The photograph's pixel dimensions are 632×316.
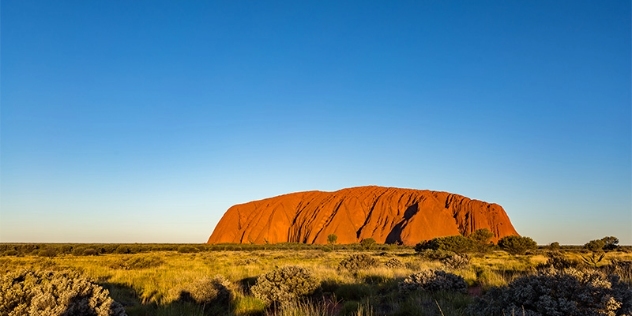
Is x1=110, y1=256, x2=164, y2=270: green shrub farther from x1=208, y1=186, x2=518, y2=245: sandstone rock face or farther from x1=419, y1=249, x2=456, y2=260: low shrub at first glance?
x1=208, y1=186, x2=518, y2=245: sandstone rock face

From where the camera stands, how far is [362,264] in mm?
18938

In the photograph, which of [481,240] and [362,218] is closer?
[481,240]

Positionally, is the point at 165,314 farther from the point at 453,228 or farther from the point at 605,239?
the point at 453,228

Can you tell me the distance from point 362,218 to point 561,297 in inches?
3784

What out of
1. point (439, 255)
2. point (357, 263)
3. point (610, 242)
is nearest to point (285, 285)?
point (357, 263)

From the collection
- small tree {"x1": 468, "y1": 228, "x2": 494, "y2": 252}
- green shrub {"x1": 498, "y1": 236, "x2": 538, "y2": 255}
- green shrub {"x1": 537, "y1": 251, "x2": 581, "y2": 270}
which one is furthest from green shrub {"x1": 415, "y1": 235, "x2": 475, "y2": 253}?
green shrub {"x1": 537, "y1": 251, "x2": 581, "y2": 270}

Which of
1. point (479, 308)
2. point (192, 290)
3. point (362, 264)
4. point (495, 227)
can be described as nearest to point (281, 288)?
point (192, 290)

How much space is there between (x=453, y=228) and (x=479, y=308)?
91812 mm

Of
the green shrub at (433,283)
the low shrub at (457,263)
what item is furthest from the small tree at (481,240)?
the green shrub at (433,283)

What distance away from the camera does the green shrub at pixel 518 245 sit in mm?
40750

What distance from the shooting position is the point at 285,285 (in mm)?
10758

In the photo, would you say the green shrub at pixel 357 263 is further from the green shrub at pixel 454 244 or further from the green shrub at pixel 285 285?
the green shrub at pixel 454 244

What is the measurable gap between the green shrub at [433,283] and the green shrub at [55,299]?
685 centimetres

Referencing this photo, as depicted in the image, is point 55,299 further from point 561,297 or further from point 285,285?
point 561,297
